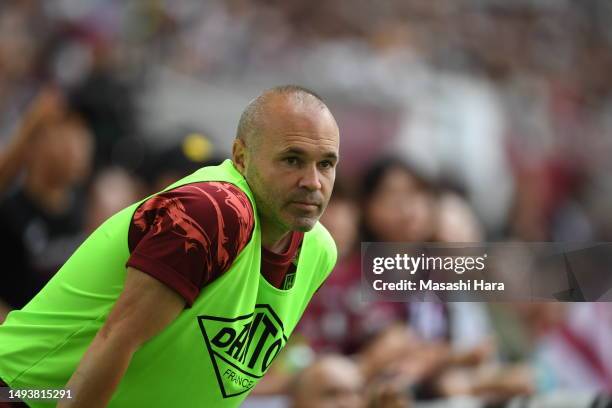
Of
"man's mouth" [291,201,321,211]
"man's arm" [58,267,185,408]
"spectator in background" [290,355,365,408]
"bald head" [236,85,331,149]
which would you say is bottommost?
"man's arm" [58,267,185,408]

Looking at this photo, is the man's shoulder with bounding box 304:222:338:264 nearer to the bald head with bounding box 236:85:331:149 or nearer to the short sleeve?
the bald head with bounding box 236:85:331:149

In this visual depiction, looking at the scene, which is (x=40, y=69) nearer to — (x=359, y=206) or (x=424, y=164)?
(x=359, y=206)

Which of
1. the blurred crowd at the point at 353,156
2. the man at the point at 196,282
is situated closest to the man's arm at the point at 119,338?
the man at the point at 196,282

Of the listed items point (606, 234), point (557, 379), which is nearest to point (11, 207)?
point (557, 379)

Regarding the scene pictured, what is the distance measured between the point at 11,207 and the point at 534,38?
6345 millimetres

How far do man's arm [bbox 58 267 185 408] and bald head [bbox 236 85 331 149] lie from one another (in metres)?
0.73

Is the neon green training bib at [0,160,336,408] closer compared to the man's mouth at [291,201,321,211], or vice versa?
the neon green training bib at [0,160,336,408]

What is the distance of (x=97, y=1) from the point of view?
7117mm

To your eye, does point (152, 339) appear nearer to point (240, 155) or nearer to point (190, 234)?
point (190, 234)

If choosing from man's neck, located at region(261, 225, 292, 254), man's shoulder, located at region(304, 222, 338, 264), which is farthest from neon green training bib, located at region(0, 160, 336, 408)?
man's shoulder, located at region(304, 222, 338, 264)

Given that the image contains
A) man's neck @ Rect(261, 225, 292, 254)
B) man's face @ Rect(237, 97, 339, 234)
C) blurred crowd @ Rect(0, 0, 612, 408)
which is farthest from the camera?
blurred crowd @ Rect(0, 0, 612, 408)

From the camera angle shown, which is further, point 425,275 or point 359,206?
point 359,206

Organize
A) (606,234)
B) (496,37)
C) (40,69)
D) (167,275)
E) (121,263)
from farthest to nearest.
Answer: (496,37) < (606,234) < (40,69) < (121,263) < (167,275)

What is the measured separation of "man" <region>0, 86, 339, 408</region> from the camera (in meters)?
2.44
